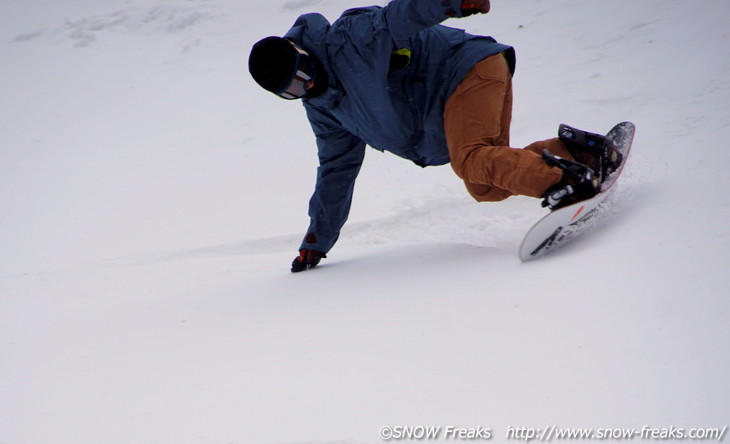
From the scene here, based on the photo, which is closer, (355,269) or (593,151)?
(593,151)

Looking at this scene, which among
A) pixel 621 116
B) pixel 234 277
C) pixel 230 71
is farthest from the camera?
pixel 230 71

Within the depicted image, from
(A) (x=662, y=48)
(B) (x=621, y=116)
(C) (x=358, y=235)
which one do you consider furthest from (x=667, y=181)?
(A) (x=662, y=48)

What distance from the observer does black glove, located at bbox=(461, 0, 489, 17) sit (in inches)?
73.9

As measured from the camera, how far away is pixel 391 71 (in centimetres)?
225

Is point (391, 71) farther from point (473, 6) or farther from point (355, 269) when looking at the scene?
point (355, 269)

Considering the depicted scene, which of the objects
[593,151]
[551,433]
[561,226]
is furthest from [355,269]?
[551,433]

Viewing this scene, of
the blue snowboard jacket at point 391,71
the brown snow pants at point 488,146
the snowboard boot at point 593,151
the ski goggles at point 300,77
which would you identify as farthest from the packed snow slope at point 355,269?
the ski goggles at point 300,77

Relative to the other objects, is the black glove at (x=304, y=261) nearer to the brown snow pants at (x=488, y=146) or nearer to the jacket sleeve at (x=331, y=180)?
the jacket sleeve at (x=331, y=180)

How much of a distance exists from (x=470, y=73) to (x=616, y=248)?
0.83 meters

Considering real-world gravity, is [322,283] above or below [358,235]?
above

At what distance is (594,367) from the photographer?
122cm

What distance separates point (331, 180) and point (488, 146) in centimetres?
79

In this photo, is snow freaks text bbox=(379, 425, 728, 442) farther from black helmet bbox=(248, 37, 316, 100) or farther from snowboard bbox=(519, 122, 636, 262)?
black helmet bbox=(248, 37, 316, 100)

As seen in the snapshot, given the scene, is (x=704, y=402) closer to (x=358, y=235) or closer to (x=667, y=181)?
(x=667, y=181)
